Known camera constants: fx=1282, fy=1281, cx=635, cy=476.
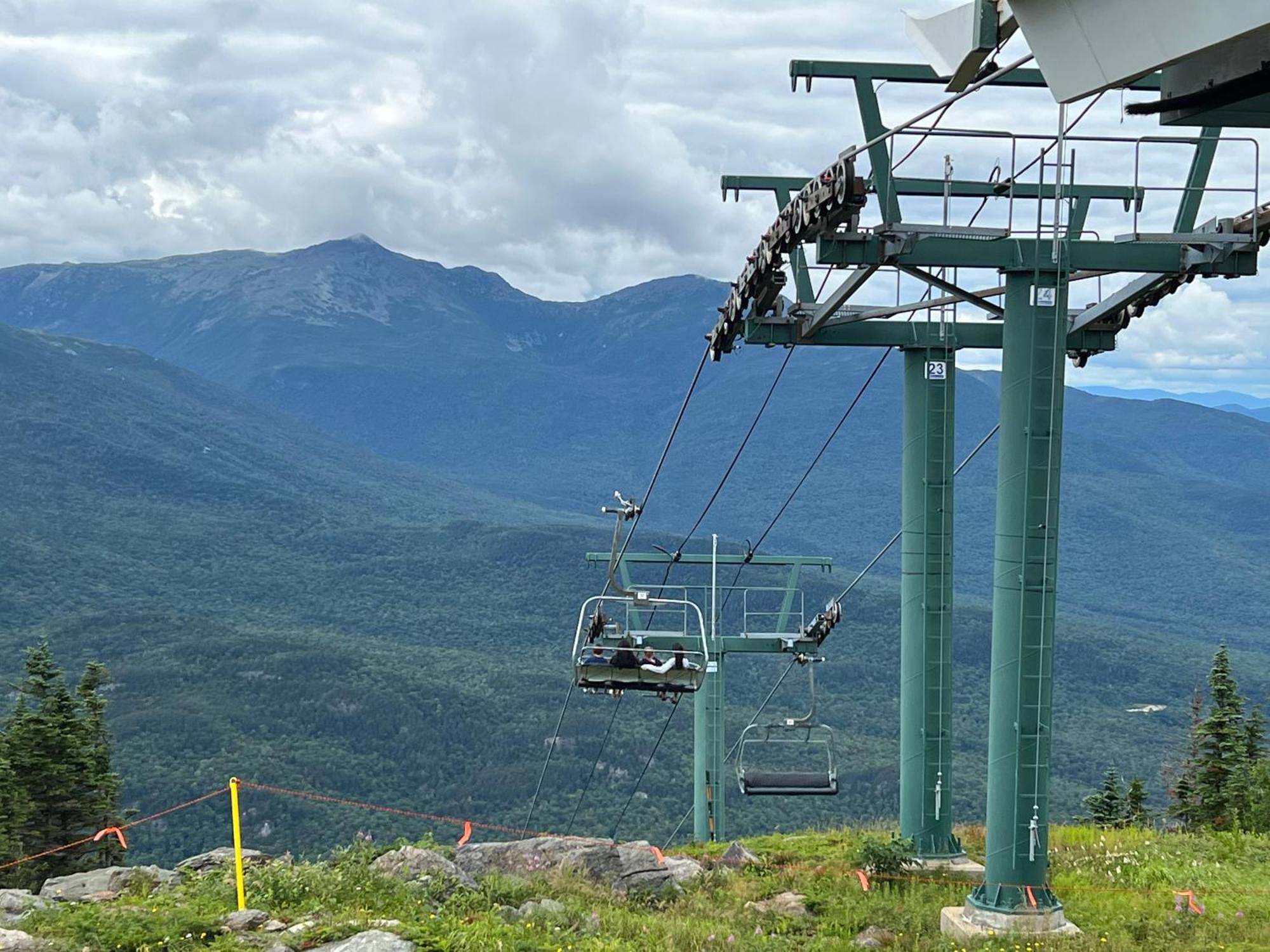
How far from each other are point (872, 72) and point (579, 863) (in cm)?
851

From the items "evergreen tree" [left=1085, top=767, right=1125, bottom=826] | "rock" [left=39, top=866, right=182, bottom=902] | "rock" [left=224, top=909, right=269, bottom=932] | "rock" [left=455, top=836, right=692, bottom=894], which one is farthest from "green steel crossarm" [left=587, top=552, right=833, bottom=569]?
"rock" [left=224, top=909, right=269, bottom=932]

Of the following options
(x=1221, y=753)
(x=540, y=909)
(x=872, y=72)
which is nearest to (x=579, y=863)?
(x=540, y=909)

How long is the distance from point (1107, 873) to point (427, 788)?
85.5 m

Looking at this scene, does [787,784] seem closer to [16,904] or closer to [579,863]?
[579,863]

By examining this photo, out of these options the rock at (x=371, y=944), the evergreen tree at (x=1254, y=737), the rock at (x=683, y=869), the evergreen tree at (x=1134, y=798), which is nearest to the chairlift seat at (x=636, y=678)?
the rock at (x=683, y=869)

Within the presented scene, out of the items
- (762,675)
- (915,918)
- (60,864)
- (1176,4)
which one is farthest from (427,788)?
(1176,4)

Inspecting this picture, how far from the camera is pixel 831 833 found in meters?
18.3

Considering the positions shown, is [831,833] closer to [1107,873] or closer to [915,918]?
[1107,873]

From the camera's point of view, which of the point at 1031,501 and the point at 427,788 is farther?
the point at 427,788

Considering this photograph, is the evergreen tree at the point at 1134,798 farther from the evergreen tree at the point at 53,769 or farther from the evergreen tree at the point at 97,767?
the evergreen tree at the point at 53,769

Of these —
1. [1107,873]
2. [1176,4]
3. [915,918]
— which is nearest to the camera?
[1176,4]

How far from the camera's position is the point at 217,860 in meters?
14.3

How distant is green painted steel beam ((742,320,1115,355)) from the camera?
48.1 feet

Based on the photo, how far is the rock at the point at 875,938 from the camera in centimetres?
1118
